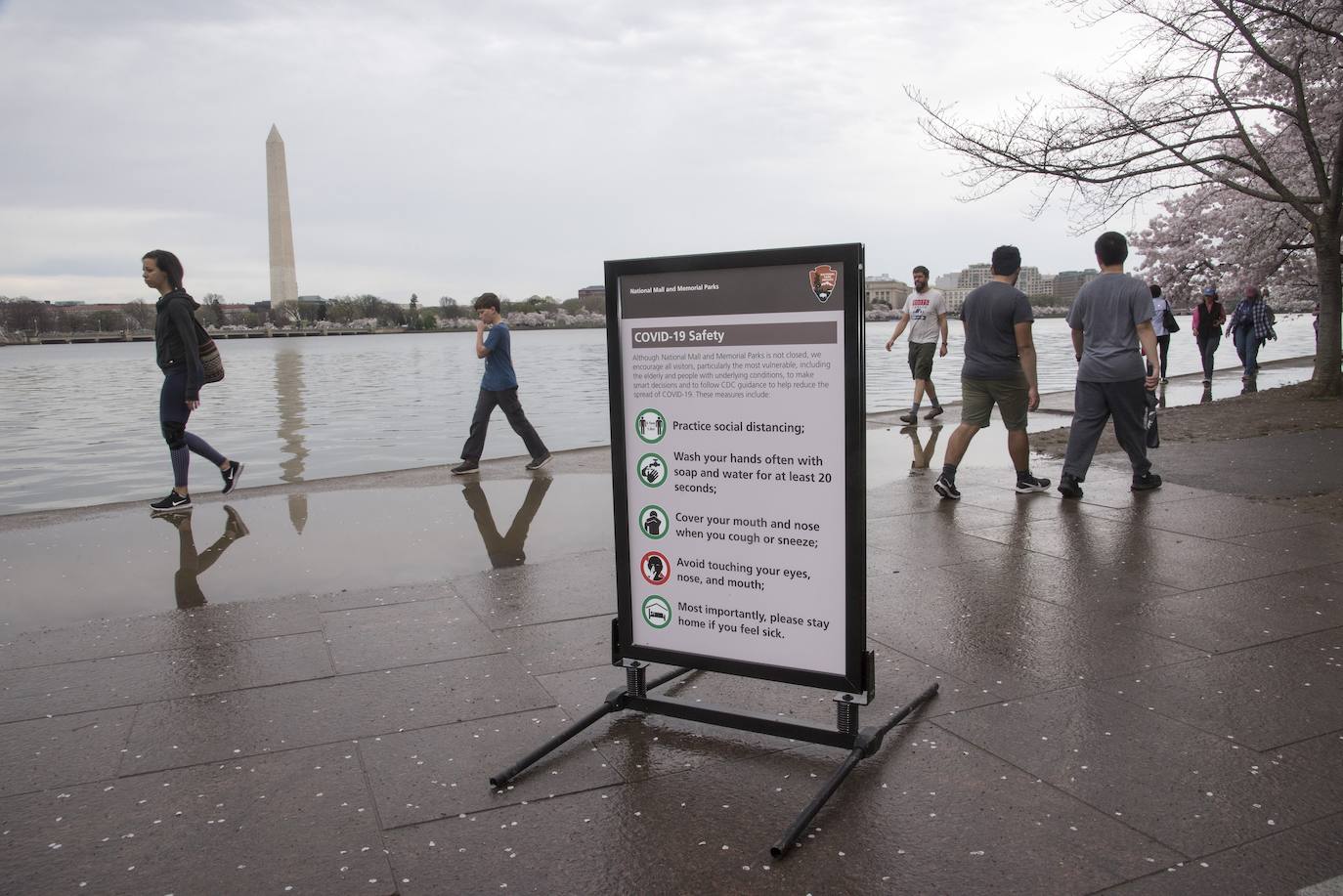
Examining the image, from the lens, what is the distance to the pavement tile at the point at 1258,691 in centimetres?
372

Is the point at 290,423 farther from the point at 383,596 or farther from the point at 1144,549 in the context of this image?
the point at 1144,549

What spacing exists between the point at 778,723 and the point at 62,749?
106 inches

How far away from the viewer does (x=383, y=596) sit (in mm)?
5832

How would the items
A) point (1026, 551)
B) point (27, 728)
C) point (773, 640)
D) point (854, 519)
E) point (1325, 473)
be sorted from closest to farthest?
point (854, 519), point (773, 640), point (27, 728), point (1026, 551), point (1325, 473)

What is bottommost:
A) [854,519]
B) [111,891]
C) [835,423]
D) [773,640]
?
[111,891]

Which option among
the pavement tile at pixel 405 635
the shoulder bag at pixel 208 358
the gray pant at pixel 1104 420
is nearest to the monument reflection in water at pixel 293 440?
the shoulder bag at pixel 208 358

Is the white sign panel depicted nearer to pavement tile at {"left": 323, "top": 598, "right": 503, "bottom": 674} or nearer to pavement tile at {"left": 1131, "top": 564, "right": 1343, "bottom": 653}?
pavement tile at {"left": 323, "top": 598, "right": 503, "bottom": 674}

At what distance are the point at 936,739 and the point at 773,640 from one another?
74 cm

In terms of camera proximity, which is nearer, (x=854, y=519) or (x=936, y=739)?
(x=854, y=519)

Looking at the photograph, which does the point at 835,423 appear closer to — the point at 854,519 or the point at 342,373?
the point at 854,519

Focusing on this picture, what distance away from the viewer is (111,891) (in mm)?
2846

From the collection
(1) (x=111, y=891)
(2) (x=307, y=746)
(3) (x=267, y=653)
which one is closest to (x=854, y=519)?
(2) (x=307, y=746)

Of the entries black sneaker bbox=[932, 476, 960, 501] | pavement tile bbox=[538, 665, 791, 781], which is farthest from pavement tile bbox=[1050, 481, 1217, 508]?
pavement tile bbox=[538, 665, 791, 781]

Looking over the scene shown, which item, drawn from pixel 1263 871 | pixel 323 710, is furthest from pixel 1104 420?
pixel 323 710
